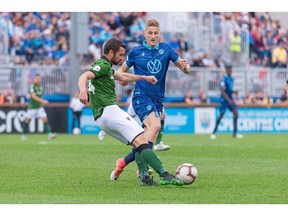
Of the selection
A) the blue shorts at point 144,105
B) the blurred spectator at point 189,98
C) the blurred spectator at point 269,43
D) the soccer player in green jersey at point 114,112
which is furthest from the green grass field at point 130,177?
the blurred spectator at point 269,43

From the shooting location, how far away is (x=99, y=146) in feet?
78.6

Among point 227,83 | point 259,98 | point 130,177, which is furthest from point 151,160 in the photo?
point 259,98

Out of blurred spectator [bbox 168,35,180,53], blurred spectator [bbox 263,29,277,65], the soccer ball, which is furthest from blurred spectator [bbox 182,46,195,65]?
the soccer ball

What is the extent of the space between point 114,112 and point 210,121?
2409cm

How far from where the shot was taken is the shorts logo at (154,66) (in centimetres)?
1477

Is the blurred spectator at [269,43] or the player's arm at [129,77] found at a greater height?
the player's arm at [129,77]

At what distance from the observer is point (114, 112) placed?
12898 millimetres

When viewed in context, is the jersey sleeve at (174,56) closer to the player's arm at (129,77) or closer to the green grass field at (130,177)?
the player's arm at (129,77)

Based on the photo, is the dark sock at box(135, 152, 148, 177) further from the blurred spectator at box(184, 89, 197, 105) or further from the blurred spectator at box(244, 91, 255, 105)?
the blurred spectator at box(244, 91, 255, 105)

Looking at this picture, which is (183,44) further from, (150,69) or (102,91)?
(102,91)

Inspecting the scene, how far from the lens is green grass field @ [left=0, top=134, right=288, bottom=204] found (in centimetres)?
1133

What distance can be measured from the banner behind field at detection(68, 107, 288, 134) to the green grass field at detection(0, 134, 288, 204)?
1268 centimetres

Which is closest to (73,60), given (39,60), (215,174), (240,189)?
(39,60)

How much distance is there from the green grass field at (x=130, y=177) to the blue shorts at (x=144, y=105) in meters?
1.04
